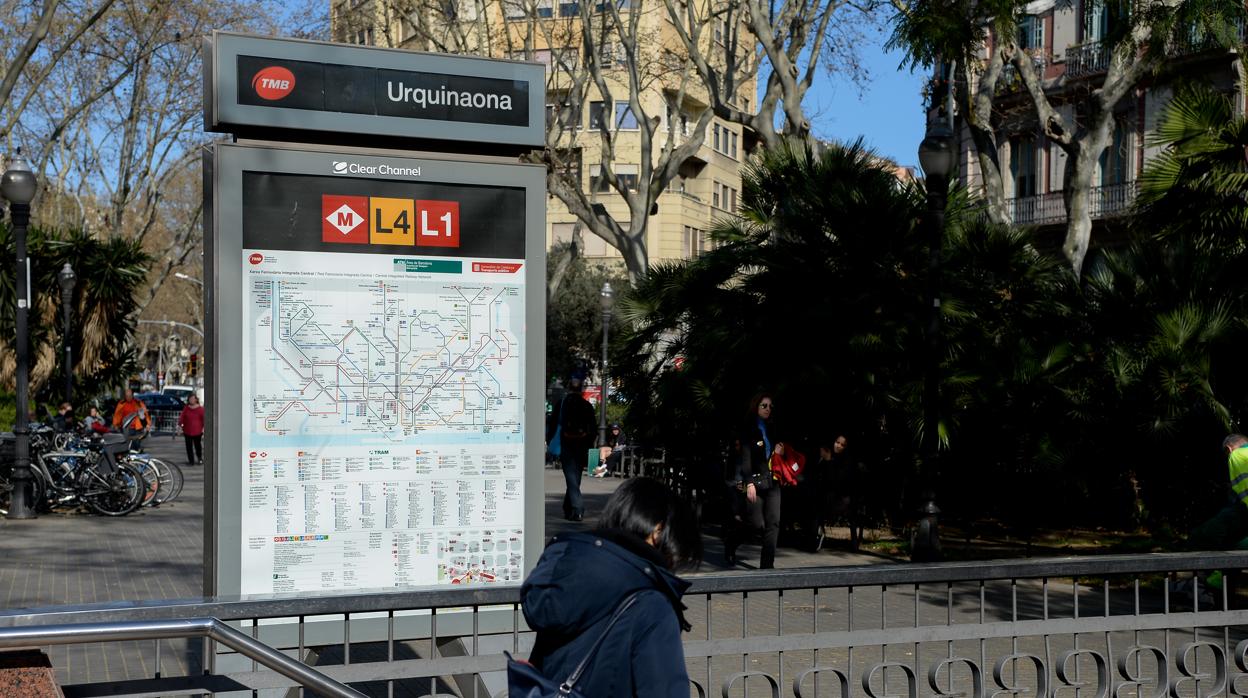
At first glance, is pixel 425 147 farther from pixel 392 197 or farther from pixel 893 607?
pixel 893 607

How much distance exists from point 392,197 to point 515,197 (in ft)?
1.95

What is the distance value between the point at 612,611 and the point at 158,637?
4.73 feet

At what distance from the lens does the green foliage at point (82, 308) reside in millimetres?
27109

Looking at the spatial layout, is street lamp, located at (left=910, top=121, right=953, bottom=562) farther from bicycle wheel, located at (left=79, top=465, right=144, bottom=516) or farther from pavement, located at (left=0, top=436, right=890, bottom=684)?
bicycle wheel, located at (left=79, top=465, right=144, bottom=516)

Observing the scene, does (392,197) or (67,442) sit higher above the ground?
(392,197)

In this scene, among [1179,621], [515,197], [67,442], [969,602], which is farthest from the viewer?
[67,442]

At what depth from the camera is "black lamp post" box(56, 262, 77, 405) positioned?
88.1 ft

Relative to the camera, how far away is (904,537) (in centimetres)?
1622

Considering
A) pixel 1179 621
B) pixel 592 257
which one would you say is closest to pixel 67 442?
pixel 1179 621

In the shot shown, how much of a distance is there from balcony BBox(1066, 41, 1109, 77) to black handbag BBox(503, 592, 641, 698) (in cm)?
3492

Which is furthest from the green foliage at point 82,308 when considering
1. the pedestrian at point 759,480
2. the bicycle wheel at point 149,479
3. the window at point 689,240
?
the window at point 689,240

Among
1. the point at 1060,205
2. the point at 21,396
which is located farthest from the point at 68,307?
the point at 1060,205

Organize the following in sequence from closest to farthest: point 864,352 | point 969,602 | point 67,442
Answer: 1. point 969,602
2. point 864,352
3. point 67,442

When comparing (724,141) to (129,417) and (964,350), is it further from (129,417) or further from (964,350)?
(964,350)
